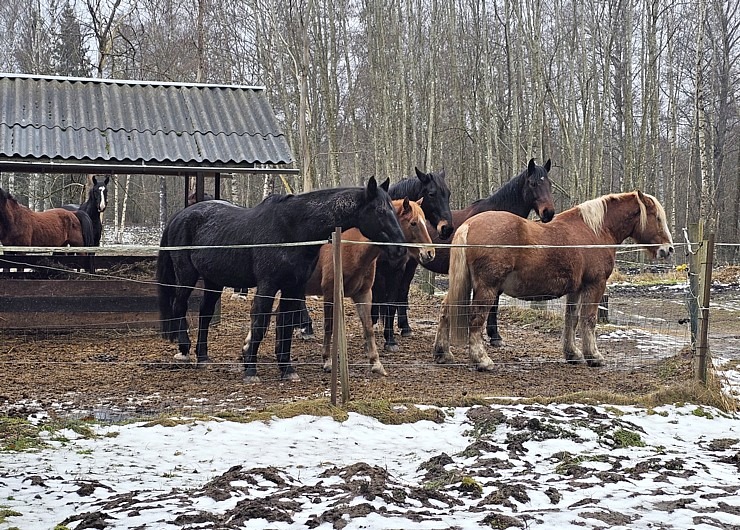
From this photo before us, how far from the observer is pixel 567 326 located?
25.3 ft

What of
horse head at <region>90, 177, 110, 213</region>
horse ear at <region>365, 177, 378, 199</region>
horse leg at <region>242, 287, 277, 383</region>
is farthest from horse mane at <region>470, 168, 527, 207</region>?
horse head at <region>90, 177, 110, 213</region>

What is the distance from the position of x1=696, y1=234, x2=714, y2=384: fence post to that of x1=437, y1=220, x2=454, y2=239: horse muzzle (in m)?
3.08

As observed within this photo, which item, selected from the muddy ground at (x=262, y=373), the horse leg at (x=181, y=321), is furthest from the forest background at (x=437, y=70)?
the horse leg at (x=181, y=321)

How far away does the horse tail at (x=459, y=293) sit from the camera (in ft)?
24.5

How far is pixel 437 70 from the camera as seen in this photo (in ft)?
77.2

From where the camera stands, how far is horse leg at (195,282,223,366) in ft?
24.8

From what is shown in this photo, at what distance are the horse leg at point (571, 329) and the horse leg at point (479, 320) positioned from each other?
82 centimetres

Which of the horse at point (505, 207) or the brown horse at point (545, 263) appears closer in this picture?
the brown horse at point (545, 263)

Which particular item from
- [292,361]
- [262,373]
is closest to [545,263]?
[292,361]

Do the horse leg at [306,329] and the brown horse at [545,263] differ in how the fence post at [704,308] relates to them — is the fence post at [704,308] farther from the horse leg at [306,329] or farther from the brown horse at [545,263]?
the horse leg at [306,329]

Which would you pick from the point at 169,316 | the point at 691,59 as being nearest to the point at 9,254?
the point at 169,316

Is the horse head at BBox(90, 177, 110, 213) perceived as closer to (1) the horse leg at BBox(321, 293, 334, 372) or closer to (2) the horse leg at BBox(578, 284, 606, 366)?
(1) the horse leg at BBox(321, 293, 334, 372)

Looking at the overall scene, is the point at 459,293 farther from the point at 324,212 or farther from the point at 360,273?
the point at 324,212

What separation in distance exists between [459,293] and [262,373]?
2.07 meters
